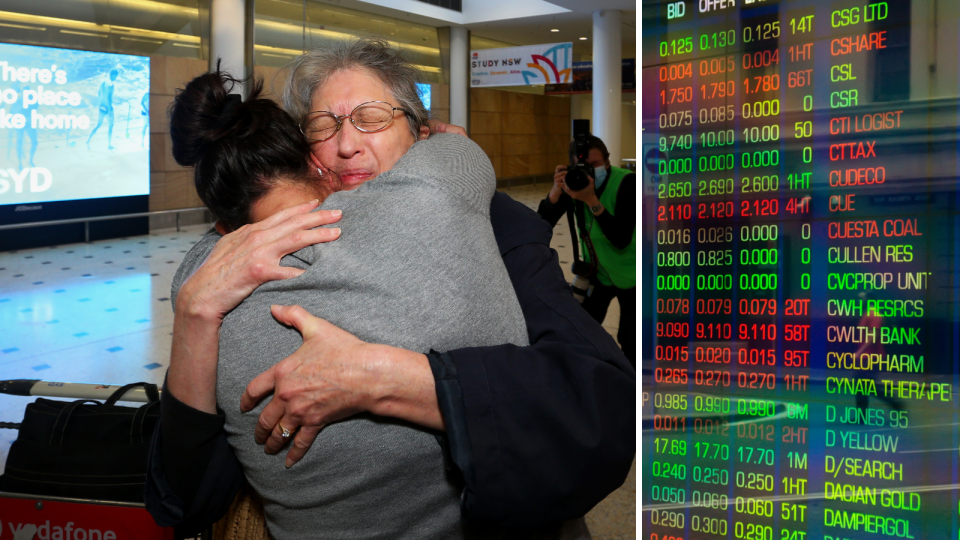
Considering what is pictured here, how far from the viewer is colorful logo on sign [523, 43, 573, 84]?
13922 millimetres

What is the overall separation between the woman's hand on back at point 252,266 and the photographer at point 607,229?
271 centimetres

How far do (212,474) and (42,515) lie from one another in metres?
0.82

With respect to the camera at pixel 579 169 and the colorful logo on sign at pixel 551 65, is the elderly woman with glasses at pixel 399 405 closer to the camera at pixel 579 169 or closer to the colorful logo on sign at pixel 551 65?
the camera at pixel 579 169

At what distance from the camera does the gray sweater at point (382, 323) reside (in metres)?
0.86

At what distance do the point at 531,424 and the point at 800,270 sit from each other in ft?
1.26

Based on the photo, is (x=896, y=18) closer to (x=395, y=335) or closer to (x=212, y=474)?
(x=395, y=335)

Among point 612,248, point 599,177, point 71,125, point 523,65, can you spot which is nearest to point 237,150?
point 612,248

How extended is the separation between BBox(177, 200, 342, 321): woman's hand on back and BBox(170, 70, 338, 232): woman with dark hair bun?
0.13 m

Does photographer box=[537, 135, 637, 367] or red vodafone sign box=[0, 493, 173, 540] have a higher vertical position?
photographer box=[537, 135, 637, 367]

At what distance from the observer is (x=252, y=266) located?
908 mm

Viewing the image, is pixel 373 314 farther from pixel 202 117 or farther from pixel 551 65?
pixel 551 65

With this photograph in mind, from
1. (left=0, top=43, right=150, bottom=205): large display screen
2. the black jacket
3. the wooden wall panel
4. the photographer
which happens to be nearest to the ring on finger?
the black jacket

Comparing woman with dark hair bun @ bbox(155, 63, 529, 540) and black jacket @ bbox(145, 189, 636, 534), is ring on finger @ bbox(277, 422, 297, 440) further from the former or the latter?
black jacket @ bbox(145, 189, 636, 534)

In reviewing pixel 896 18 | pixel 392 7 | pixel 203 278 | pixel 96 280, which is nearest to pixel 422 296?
pixel 203 278
